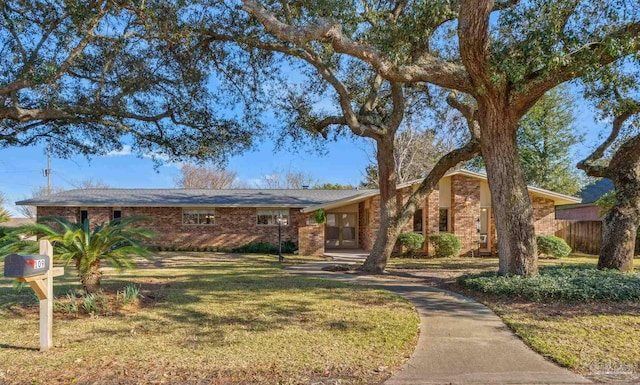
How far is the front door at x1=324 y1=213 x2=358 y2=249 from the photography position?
2084 cm

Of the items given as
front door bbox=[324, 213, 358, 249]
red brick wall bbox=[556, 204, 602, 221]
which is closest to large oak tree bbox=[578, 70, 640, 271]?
front door bbox=[324, 213, 358, 249]

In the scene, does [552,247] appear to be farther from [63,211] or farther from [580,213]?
[63,211]

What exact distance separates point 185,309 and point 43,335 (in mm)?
2242

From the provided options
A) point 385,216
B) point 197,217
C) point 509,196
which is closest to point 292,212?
point 197,217

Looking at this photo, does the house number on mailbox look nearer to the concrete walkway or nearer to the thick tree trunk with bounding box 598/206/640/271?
the concrete walkway

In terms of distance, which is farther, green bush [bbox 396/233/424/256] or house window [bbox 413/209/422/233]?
house window [bbox 413/209/422/233]

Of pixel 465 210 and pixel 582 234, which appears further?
pixel 582 234

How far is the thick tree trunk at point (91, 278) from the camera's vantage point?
22.4 feet

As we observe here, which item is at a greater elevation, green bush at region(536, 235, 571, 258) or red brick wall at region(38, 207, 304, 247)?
red brick wall at region(38, 207, 304, 247)

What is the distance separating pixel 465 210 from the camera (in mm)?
17766

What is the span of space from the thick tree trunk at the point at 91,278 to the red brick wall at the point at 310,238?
11365mm

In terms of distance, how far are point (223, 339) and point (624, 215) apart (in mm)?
9213

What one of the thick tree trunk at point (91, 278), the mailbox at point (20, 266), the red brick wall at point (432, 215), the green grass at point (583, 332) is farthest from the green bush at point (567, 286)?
the red brick wall at point (432, 215)

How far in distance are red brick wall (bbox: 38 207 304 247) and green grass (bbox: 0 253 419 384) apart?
11422mm
